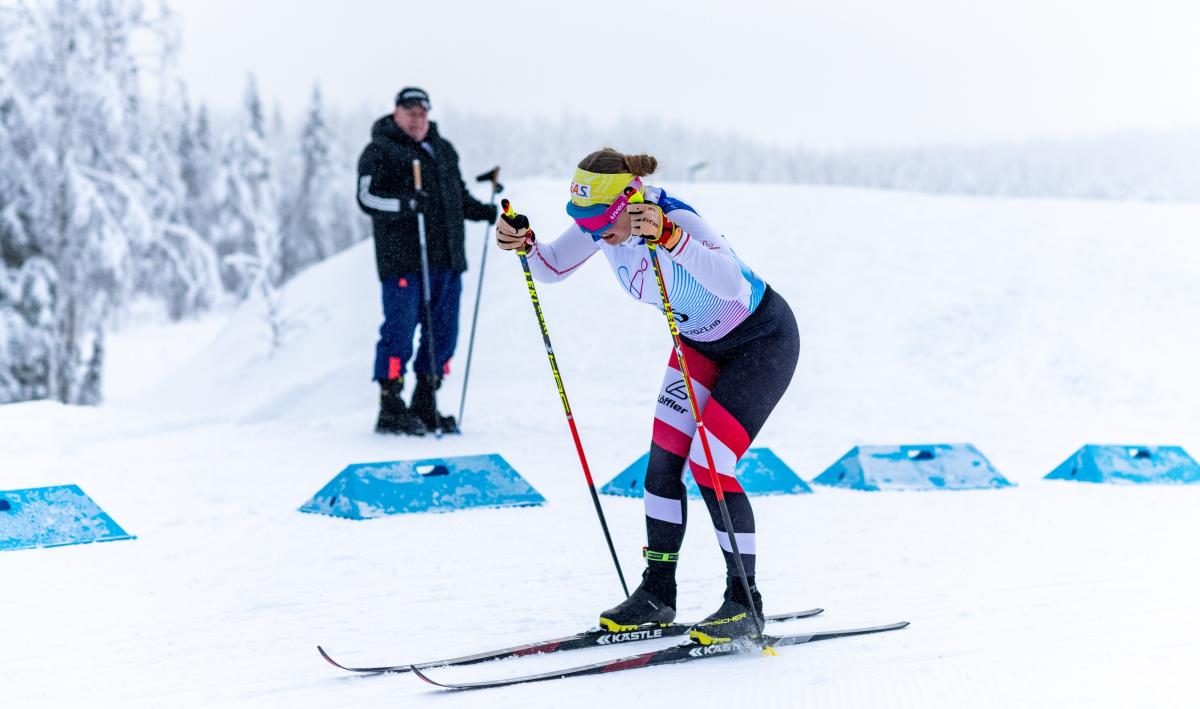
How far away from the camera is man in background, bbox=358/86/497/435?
7.30 m

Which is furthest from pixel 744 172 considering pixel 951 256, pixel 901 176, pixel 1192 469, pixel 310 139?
pixel 1192 469

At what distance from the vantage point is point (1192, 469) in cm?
703

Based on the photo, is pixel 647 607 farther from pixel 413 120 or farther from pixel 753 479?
pixel 413 120

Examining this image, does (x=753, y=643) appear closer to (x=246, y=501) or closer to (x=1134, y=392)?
(x=246, y=501)

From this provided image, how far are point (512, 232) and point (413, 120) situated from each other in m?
4.07

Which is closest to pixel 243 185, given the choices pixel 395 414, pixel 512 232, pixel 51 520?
pixel 395 414

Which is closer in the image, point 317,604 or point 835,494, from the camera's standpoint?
point 317,604

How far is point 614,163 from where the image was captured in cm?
332

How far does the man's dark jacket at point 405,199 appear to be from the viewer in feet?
23.9

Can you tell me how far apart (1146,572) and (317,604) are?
10.6ft

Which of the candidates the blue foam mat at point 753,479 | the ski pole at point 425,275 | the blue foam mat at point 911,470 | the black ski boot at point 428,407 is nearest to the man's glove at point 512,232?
the blue foam mat at point 753,479

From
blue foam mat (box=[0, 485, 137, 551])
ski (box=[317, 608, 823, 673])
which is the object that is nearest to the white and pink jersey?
ski (box=[317, 608, 823, 673])

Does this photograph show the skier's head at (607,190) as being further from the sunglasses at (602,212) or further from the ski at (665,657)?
the ski at (665,657)

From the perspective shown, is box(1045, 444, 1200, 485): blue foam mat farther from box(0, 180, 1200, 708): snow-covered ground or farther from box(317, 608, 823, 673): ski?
box(317, 608, 823, 673): ski
